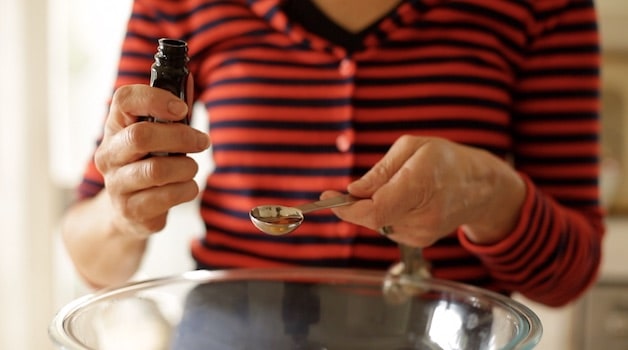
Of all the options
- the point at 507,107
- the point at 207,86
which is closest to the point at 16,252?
the point at 207,86

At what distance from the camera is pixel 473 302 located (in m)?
0.49

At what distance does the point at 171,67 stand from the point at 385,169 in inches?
5.8

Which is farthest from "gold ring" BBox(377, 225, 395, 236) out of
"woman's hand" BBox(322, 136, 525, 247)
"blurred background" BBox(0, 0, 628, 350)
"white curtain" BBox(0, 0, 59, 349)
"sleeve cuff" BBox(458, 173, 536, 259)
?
"white curtain" BBox(0, 0, 59, 349)

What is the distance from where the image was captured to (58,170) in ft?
4.47

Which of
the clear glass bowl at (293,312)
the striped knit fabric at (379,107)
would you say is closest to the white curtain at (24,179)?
the striped knit fabric at (379,107)

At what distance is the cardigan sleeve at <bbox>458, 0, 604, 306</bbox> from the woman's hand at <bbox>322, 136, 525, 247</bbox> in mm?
124

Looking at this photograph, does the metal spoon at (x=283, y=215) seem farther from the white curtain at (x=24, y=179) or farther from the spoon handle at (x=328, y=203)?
the white curtain at (x=24, y=179)

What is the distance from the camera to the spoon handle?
16.8 inches

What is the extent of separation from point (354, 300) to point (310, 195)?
0.14m

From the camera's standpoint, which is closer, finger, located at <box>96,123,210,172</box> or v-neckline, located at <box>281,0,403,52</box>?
finger, located at <box>96,123,210,172</box>

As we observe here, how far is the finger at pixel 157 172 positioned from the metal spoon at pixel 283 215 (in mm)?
45

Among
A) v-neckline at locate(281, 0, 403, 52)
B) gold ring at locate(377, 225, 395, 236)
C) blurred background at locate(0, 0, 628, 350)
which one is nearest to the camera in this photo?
gold ring at locate(377, 225, 395, 236)

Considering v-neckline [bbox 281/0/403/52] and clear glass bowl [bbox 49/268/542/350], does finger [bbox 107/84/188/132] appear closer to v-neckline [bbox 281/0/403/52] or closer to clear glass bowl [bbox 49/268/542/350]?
clear glass bowl [bbox 49/268/542/350]

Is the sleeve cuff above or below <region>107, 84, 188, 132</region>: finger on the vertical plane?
below
